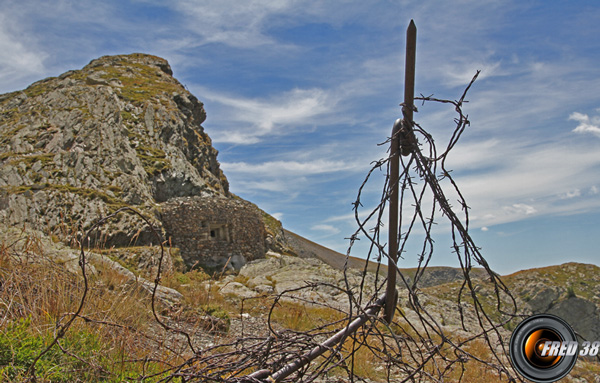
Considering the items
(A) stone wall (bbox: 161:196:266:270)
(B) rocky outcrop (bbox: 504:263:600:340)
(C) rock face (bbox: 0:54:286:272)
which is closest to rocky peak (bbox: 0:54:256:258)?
(C) rock face (bbox: 0:54:286:272)

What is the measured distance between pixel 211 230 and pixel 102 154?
649cm

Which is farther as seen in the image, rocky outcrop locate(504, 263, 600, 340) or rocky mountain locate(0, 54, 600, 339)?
rocky outcrop locate(504, 263, 600, 340)

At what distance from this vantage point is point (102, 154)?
18.3 m

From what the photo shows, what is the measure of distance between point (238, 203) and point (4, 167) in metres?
9.84

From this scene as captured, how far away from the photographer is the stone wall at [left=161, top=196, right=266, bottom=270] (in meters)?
16.7

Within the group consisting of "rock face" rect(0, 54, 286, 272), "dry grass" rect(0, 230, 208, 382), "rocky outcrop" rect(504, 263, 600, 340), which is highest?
"rock face" rect(0, 54, 286, 272)

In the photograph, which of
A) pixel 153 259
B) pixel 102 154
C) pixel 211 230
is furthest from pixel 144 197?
pixel 153 259

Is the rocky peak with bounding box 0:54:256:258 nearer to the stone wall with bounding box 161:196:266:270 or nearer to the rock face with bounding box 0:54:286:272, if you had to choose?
the rock face with bounding box 0:54:286:272

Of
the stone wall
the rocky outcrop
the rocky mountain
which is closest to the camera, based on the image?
the rocky mountain

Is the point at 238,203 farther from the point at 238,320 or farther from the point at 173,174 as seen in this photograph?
the point at 238,320

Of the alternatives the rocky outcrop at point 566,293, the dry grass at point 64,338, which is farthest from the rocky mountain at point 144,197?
the dry grass at point 64,338

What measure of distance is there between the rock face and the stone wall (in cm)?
29

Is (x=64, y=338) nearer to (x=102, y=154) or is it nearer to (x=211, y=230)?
(x=211, y=230)

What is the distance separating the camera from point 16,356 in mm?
2830
